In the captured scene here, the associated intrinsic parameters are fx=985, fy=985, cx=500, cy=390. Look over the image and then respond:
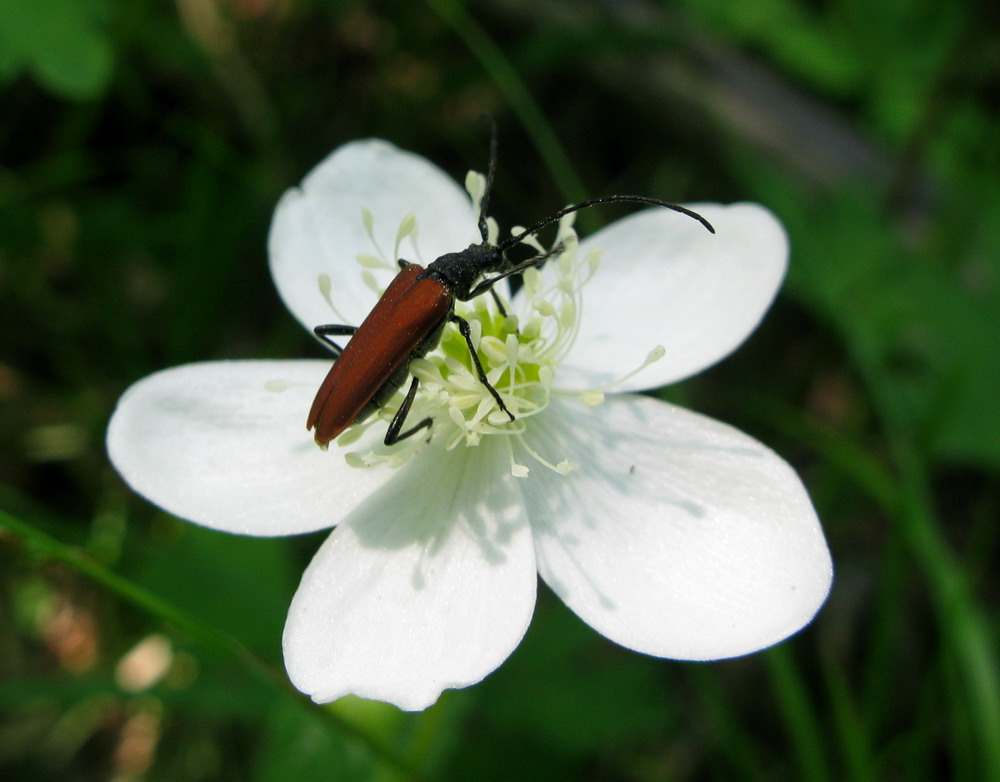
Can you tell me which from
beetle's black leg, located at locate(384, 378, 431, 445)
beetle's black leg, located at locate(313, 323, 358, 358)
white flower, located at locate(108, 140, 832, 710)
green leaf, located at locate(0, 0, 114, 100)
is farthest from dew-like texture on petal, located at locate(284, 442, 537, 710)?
green leaf, located at locate(0, 0, 114, 100)

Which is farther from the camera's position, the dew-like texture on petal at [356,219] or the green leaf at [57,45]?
the green leaf at [57,45]

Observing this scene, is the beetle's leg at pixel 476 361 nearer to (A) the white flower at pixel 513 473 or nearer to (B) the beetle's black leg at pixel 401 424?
(A) the white flower at pixel 513 473

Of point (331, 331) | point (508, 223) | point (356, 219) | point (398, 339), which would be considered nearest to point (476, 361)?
point (398, 339)

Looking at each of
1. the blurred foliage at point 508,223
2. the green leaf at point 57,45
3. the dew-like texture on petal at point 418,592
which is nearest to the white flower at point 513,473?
the dew-like texture on petal at point 418,592

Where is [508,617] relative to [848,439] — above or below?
above

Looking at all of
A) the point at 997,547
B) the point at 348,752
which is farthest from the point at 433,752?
the point at 997,547

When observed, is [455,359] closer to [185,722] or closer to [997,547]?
[185,722]

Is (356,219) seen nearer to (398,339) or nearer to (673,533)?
(398,339)
